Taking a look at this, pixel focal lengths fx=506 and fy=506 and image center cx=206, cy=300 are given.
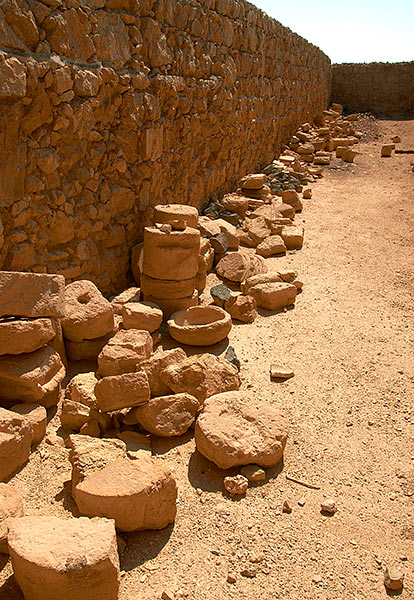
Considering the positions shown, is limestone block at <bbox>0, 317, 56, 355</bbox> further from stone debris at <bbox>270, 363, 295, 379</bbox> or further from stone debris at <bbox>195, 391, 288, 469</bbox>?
stone debris at <bbox>270, 363, 295, 379</bbox>

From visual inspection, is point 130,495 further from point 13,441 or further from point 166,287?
point 166,287

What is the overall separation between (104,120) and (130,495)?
391cm

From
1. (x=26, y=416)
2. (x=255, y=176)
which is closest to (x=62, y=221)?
(x=26, y=416)

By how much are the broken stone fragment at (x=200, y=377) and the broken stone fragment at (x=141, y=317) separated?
819 mm

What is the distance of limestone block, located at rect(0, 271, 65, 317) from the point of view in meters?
3.93

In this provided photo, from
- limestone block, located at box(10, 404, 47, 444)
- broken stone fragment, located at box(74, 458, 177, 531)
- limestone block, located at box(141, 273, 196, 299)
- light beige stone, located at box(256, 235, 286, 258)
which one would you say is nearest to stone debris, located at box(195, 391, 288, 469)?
broken stone fragment, located at box(74, 458, 177, 531)

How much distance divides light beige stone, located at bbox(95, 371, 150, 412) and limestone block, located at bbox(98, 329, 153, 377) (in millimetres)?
380

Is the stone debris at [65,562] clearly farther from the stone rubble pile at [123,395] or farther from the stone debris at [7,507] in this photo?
the stone debris at [7,507]

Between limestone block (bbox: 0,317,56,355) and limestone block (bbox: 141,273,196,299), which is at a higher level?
limestone block (bbox: 0,317,56,355)

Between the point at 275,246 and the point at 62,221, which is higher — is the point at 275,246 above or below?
below

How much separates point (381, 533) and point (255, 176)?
8.15 meters

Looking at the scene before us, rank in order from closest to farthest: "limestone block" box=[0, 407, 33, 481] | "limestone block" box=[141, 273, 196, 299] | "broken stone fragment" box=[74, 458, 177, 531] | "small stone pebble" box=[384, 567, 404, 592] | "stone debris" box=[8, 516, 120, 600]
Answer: "stone debris" box=[8, 516, 120, 600], "small stone pebble" box=[384, 567, 404, 592], "broken stone fragment" box=[74, 458, 177, 531], "limestone block" box=[0, 407, 33, 481], "limestone block" box=[141, 273, 196, 299]

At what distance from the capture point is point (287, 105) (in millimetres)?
13742

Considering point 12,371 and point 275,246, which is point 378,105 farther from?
point 12,371
